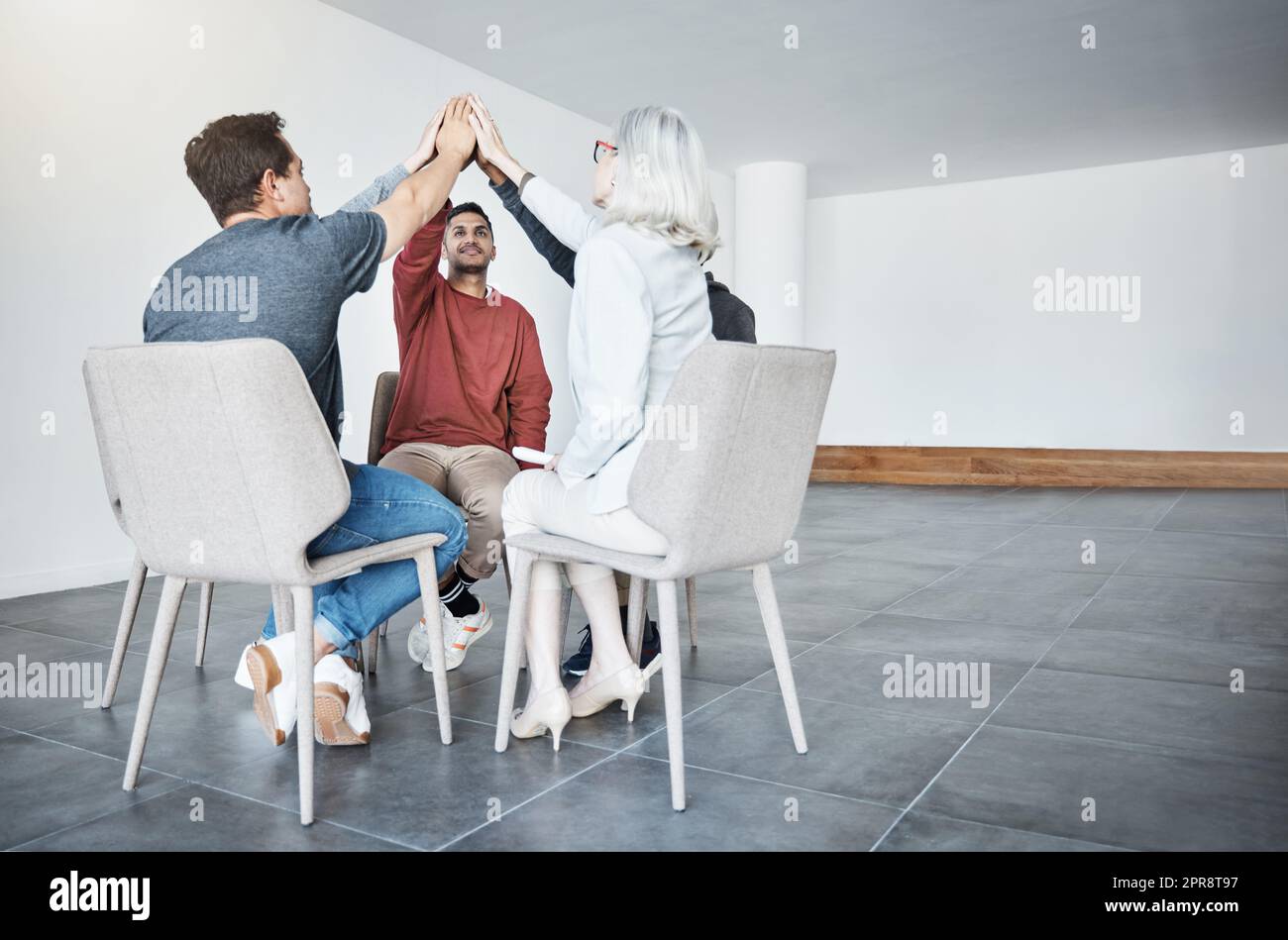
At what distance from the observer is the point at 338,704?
6.52ft

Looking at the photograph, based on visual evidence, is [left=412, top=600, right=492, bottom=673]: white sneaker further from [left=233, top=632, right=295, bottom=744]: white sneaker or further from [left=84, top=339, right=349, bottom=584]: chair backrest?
[left=84, top=339, right=349, bottom=584]: chair backrest

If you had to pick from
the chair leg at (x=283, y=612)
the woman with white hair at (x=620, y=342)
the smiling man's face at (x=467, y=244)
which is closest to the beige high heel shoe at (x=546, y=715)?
the woman with white hair at (x=620, y=342)

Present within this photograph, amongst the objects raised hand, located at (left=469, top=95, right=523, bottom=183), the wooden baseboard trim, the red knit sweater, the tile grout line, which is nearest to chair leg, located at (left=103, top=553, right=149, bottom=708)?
the red knit sweater

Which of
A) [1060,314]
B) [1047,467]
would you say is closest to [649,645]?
[1047,467]

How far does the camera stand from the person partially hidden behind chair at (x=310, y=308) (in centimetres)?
175

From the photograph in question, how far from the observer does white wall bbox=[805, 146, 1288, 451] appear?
27.3ft

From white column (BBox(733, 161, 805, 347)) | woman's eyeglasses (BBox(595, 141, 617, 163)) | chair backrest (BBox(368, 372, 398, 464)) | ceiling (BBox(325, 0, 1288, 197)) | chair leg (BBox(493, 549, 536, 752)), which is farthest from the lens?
white column (BBox(733, 161, 805, 347))

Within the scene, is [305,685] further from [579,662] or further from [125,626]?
[579,662]

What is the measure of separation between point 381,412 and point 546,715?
1328 mm

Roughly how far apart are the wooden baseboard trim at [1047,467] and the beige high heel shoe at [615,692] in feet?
22.6

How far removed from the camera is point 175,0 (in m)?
4.30

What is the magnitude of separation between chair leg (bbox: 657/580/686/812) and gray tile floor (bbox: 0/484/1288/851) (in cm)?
6

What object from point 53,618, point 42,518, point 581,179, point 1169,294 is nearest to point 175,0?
point 42,518

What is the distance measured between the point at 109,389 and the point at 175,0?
3.47 metres
